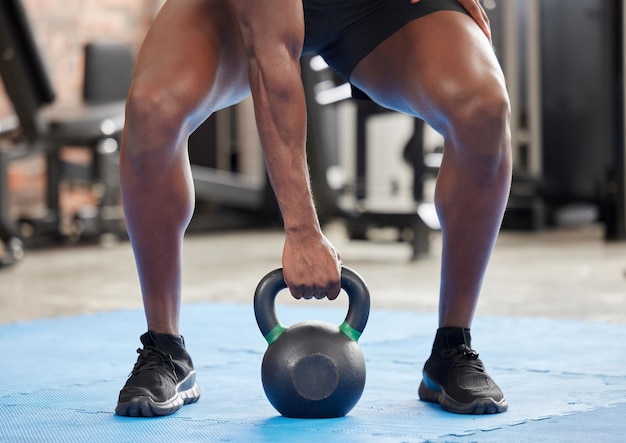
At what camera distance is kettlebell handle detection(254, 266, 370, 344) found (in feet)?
4.54

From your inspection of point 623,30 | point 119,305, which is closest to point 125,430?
point 119,305

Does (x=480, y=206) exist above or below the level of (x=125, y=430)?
above

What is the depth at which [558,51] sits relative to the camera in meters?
6.28

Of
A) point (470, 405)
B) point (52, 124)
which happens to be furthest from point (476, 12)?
point (52, 124)

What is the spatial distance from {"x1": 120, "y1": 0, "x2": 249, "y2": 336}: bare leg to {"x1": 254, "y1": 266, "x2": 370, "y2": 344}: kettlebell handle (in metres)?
0.23

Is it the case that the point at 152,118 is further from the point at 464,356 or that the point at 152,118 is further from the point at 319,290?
the point at 464,356

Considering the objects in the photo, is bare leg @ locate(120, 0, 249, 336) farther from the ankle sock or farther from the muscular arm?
the ankle sock

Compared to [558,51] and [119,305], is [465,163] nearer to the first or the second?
[119,305]

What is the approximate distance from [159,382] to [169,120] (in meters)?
0.42

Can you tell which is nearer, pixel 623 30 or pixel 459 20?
pixel 459 20

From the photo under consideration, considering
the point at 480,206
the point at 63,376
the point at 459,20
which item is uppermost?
the point at 459,20

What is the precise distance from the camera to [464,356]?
1.52 meters

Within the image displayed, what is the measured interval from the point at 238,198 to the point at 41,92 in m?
2.03

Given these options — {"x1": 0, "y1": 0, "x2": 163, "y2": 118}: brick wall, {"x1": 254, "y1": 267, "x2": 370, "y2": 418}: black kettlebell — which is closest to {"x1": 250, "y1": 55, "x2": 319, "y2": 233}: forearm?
{"x1": 254, "y1": 267, "x2": 370, "y2": 418}: black kettlebell
